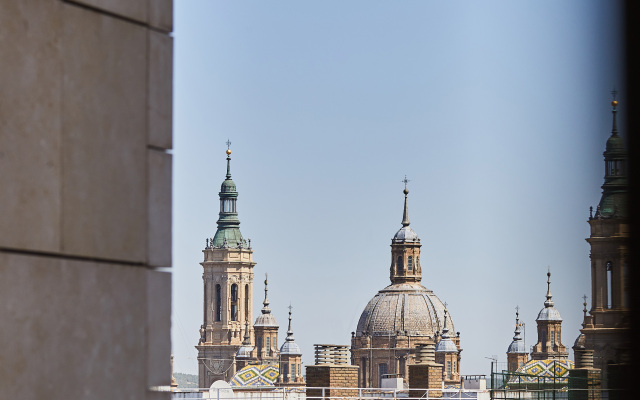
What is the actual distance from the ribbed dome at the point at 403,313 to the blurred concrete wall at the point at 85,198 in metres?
126

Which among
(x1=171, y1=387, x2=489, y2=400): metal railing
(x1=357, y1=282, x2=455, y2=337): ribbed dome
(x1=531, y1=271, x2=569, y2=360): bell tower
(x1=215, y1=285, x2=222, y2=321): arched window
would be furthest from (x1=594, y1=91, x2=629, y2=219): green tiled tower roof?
(x1=531, y1=271, x2=569, y2=360): bell tower

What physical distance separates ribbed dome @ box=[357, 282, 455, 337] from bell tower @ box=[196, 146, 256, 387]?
13.1 m

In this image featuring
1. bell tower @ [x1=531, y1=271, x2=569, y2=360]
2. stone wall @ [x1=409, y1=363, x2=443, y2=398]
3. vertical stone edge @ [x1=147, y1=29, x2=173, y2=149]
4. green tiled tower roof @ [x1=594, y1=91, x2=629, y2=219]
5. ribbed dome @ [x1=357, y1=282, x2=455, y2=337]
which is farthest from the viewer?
bell tower @ [x1=531, y1=271, x2=569, y2=360]

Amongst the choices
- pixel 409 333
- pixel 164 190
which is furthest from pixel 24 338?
pixel 409 333

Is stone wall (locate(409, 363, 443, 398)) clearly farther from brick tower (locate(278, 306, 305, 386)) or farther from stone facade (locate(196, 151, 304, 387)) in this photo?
stone facade (locate(196, 151, 304, 387))

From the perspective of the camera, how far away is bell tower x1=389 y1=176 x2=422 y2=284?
132 meters

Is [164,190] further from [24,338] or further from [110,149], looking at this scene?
[24,338]

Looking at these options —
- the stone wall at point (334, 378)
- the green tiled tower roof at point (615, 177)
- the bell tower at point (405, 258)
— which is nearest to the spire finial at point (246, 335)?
the bell tower at point (405, 258)

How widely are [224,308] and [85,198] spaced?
130 m

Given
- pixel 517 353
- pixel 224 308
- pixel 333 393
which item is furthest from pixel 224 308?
pixel 333 393

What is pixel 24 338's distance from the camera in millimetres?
3629

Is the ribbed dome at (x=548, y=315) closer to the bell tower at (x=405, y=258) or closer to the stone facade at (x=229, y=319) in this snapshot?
the bell tower at (x=405, y=258)

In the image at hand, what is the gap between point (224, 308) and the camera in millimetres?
132875

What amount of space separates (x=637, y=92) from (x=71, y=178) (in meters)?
1.77
